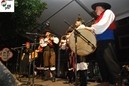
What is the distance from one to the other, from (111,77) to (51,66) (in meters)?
4.37

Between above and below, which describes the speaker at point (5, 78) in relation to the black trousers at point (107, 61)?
below

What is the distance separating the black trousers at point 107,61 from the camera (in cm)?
505

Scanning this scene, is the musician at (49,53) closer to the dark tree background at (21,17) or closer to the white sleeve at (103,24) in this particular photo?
the dark tree background at (21,17)

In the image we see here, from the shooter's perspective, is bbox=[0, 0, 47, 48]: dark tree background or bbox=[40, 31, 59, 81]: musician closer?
bbox=[40, 31, 59, 81]: musician

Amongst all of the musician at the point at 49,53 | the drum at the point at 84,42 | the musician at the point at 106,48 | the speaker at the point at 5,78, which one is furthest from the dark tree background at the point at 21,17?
the speaker at the point at 5,78

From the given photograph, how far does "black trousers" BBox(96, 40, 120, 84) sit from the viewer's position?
199 inches

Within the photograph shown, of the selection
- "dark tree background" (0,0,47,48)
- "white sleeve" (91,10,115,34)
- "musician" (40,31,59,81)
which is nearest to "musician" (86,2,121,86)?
"white sleeve" (91,10,115,34)

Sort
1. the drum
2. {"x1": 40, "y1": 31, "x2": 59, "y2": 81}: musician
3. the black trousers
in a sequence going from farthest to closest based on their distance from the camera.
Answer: {"x1": 40, "y1": 31, "x2": 59, "y2": 81}: musician < the drum < the black trousers

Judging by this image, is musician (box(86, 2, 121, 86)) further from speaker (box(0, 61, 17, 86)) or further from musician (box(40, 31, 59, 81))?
musician (box(40, 31, 59, 81))

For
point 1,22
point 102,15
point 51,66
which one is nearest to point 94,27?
point 102,15

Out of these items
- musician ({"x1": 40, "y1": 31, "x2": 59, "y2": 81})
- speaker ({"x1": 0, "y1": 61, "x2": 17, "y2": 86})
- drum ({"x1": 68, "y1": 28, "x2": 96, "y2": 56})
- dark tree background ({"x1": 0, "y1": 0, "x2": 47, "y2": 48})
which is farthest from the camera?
dark tree background ({"x1": 0, "y1": 0, "x2": 47, "y2": 48})

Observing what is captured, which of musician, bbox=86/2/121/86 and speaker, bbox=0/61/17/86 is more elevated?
musician, bbox=86/2/121/86

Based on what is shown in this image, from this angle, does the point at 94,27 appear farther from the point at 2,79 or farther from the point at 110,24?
the point at 2,79

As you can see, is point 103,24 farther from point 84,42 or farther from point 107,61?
point 107,61
